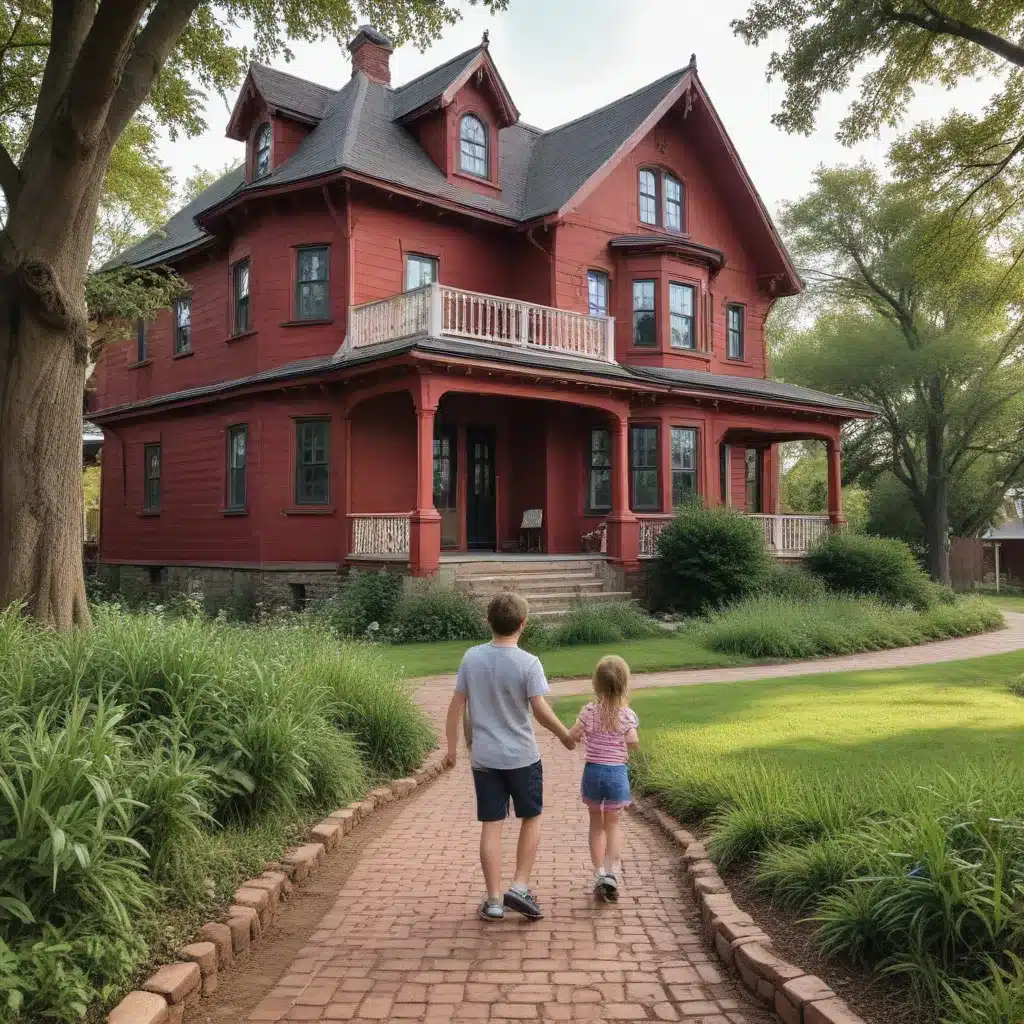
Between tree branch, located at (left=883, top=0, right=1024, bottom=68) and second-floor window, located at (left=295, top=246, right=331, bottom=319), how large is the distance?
11.1 metres

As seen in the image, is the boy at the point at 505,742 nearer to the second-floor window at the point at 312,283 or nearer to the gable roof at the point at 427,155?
the gable roof at the point at 427,155

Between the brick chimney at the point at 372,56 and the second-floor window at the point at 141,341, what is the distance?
8285 millimetres

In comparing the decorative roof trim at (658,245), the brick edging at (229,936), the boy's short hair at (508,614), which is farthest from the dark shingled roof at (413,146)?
the boy's short hair at (508,614)

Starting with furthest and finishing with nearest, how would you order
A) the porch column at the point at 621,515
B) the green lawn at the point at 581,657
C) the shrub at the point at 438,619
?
the porch column at the point at 621,515
the shrub at the point at 438,619
the green lawn at the point at 581,657

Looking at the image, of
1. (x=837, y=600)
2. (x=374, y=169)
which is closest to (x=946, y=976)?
(x=837, y=600)

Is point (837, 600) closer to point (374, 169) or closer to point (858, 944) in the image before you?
point (374, 169)

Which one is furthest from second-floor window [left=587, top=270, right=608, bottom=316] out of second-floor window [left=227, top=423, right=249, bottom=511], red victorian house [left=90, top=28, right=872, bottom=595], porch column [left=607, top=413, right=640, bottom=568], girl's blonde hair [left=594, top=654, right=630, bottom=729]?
girl's blonde hair [left=594, top=654, right=630, bottom=729]

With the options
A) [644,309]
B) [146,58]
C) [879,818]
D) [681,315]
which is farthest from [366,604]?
[879,818]

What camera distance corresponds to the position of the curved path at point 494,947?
380cm

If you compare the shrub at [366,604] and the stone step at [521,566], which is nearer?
the shrub at [366,604]

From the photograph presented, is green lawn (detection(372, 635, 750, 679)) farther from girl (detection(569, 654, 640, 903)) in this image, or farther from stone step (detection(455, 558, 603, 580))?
girl (detection(569, 654, 640, 903))

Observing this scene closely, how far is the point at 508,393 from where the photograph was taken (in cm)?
1730

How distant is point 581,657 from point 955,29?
386 inches

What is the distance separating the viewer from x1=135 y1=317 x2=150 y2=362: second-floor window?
24.3 m
